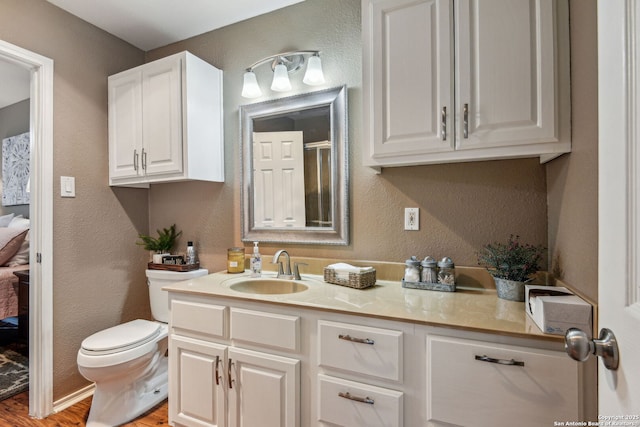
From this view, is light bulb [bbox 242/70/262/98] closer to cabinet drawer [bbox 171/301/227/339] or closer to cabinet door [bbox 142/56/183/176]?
cabinet door [bbox 142/56/183/176]

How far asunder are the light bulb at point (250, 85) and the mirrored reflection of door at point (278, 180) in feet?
0.79

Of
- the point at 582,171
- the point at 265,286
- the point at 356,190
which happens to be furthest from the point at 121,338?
the point at 582,171

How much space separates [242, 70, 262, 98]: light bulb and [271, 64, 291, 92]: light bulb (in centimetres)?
15

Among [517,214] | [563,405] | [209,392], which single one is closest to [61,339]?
[209,392]

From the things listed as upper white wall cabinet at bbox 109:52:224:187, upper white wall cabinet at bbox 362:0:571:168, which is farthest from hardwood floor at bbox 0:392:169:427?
upper white wall cabinet at bbox 362:0:571:168

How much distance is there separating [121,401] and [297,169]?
1.63 m

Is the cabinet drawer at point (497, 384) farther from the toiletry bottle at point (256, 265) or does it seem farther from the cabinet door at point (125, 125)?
the cabinet door at point (125, 125)

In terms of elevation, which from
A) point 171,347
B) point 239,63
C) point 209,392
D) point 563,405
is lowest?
point 209,392

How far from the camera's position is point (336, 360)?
4.09 ft

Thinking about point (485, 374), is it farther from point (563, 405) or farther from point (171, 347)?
point (171, 347)

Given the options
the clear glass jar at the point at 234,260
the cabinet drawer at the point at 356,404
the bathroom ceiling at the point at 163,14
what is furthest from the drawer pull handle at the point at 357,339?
the bathroom ceiling at the point at 163,14

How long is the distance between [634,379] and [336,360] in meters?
0.93

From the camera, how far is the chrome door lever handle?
0.51m

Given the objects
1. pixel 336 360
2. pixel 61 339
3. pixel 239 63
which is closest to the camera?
pixel 336 360
